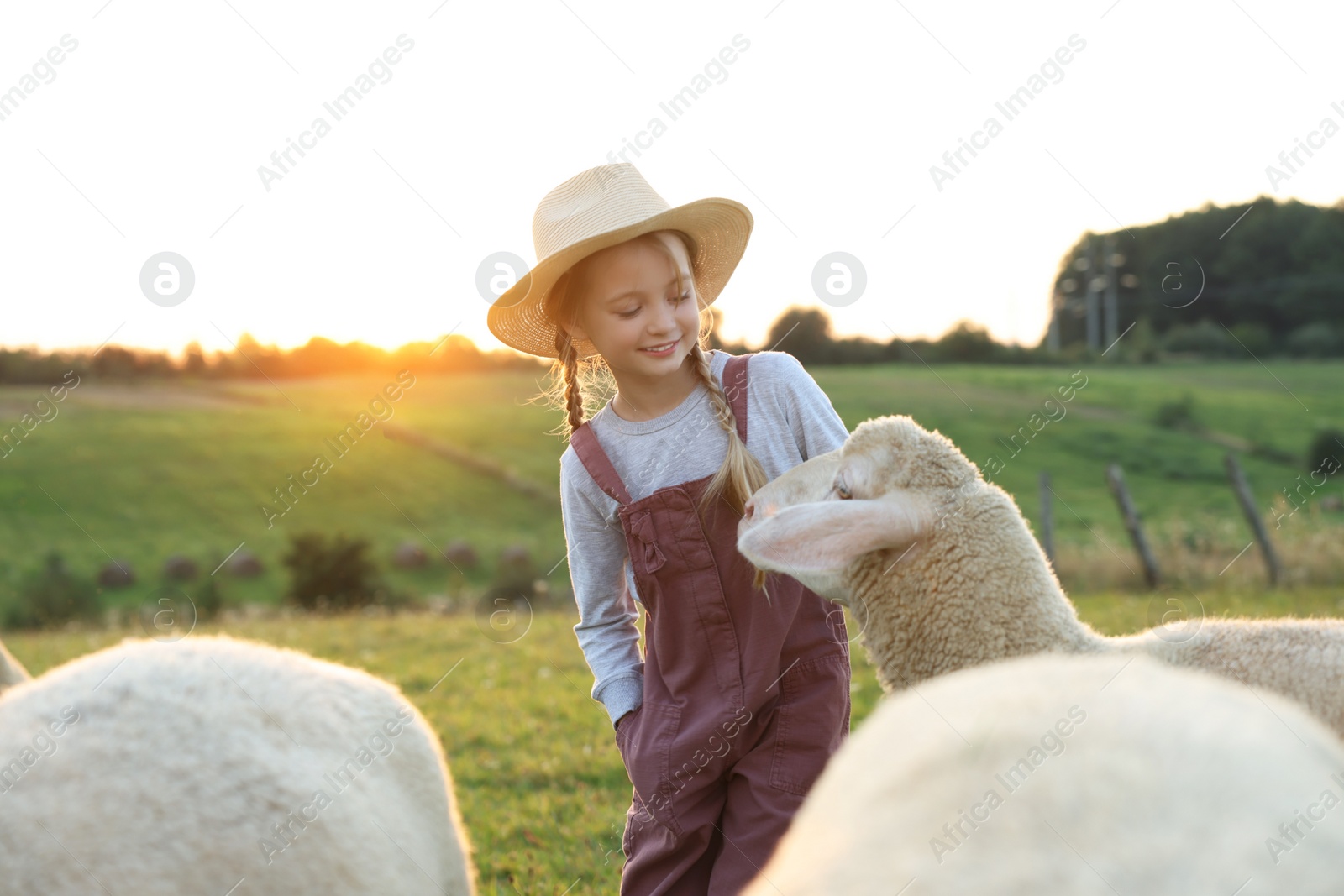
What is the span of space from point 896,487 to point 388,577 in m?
32.3

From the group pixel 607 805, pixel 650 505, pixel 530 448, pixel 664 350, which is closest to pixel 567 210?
pixel 664 350

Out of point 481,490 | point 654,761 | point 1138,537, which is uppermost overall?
point 654,761

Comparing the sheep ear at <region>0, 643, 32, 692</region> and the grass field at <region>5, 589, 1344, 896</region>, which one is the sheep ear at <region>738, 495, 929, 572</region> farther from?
the sheep ear at <region>0, 643, 32, 692</region>

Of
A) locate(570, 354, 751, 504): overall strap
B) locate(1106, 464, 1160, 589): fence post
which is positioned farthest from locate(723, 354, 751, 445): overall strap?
locate(1106, 464, 1160, 589): fence post

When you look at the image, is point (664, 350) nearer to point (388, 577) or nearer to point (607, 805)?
point (607, 805)

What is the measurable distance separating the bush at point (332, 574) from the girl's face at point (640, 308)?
2265 centimetres

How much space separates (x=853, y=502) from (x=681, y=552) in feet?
1.95

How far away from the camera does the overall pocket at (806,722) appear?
293cm

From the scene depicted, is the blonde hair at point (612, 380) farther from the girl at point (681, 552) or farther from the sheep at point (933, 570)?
the sheep at point (933, 570)

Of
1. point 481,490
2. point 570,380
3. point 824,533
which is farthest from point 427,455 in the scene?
point 824,533

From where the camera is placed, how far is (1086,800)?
108 cm

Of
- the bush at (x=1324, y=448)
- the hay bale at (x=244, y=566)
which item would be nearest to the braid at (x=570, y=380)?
the bush at (x=1324, y=448)

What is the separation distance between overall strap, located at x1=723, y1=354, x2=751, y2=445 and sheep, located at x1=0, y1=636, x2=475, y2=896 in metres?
1.38

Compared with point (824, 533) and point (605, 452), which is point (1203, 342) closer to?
point (605, 452)
